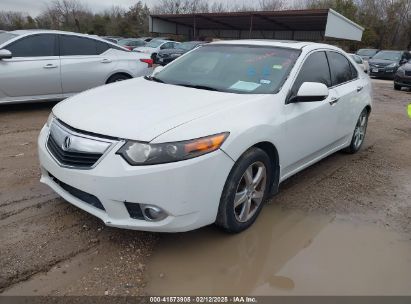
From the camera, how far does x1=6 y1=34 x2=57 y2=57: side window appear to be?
6.79 metres

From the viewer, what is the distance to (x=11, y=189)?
3.91m

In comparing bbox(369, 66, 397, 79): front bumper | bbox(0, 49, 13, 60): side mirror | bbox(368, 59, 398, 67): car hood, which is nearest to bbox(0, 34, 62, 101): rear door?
bbox(0, 49, 13, 60): side mirror

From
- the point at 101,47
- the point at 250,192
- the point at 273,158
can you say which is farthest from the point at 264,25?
the point at 250,192

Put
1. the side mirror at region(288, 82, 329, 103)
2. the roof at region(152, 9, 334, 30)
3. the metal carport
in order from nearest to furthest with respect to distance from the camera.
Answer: the side mirror at region(288, 82, 329, 103) < the metal carport < the roof at region(152, 9, 334, 30)

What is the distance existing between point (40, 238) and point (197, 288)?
135cm

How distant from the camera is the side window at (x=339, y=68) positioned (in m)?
4.58

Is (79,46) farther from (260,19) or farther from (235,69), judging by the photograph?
(260,19)

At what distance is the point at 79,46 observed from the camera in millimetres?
7551

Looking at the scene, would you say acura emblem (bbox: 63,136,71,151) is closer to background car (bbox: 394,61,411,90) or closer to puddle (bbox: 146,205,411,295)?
puddle (bbox: 146,205,411,295)

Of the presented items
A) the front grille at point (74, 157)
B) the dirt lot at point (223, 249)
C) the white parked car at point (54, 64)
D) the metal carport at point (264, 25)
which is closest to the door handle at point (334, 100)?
the dirt lot at point (223, 249)

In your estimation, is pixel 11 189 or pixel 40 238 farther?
pixel 11 189

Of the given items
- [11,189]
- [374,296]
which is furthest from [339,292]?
[11,189]

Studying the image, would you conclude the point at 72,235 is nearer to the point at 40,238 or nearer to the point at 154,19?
the point at 40,238

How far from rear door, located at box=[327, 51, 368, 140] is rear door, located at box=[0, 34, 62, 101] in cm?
500
